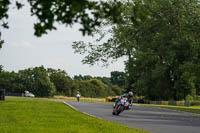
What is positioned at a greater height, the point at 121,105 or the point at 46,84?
the point at 46,84

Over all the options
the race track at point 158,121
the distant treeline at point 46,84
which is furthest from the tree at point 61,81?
the race track at point 158,121

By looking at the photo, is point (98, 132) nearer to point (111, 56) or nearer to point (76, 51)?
point (111, 56)

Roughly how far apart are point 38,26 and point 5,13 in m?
0.52

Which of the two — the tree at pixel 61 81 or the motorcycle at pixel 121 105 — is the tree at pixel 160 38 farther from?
the tree at pixel 61 81

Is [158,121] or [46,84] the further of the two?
[46,84]

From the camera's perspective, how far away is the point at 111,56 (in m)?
37.8

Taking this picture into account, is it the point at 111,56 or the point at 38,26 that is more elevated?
the point at 111,56

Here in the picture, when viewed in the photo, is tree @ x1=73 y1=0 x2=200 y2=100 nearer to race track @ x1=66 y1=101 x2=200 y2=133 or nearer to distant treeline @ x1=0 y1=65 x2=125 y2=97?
race track @ x1=66 y1=101 x2=200 y2=133

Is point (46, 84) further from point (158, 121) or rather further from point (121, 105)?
point (158, 121)

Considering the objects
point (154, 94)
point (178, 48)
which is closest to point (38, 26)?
point (178, 48)

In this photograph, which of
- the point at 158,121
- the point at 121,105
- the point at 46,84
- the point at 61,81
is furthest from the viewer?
the point at 61,81

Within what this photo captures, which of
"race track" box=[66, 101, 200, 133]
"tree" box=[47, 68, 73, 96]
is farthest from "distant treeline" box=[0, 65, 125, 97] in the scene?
"race track" box=[66, 101, 200, 133]

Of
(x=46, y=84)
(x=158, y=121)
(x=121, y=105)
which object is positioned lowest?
(x=158, y=121)

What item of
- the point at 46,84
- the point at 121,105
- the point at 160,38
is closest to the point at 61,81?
the point at 46,84
